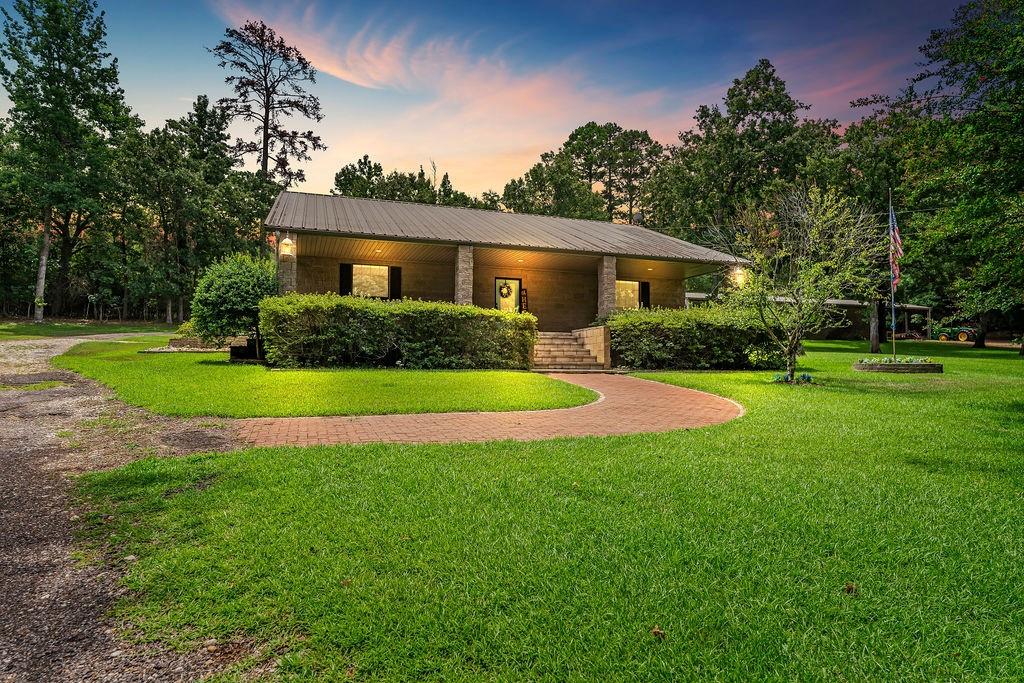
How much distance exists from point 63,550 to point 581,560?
3.03 metres

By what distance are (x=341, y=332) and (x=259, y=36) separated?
2804 centimetres

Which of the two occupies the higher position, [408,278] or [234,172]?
[234,172]

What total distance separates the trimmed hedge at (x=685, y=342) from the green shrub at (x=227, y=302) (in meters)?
10.4

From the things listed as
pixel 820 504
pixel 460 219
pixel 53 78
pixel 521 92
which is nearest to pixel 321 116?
pixel 53 78

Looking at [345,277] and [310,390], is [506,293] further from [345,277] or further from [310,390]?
[310,390]

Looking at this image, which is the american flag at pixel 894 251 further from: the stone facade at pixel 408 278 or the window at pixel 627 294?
the stone facade at pixel 408 278

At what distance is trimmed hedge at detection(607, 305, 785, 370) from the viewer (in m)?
14.7

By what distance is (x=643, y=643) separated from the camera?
1982 millimetres

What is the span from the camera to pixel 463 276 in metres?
16.3

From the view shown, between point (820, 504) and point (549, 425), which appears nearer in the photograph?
point (820, 504)

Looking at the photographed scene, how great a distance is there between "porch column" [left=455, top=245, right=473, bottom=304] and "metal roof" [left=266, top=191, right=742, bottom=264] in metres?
0.44

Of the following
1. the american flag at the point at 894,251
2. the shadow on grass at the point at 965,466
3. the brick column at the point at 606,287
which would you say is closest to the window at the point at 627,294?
the brick column at the point at 606,287

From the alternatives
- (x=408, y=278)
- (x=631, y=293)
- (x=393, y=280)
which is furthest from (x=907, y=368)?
(x=393, y=280)

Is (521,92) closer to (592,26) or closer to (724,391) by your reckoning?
(592,26)
